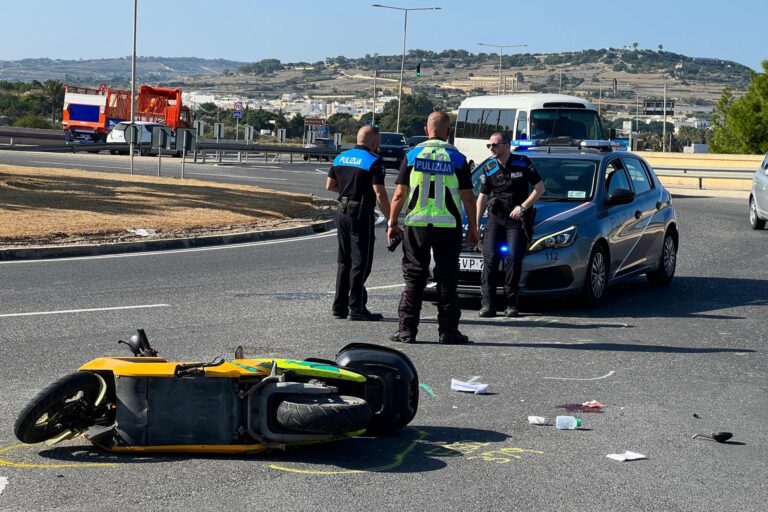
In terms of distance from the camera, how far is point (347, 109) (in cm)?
16425

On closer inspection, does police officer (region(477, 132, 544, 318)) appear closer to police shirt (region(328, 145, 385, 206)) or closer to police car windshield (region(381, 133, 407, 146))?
police shirt (region(328, 145, 385, 206))

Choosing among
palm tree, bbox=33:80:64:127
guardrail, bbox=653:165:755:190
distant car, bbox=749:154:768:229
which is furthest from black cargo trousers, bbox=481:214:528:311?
palm tree, bbox=33:80:64:127

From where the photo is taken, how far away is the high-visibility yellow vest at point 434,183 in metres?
9.98

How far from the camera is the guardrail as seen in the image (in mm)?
39250

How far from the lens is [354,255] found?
11.2 metres

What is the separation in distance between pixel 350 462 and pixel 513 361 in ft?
10.7

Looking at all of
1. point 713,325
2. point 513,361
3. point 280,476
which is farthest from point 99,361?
point 713,325

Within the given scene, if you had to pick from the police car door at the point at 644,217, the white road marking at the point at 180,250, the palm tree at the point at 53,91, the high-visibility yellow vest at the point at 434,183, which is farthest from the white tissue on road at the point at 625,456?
the palm tree at the point at 53,91

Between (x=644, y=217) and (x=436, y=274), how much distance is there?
4.45 m

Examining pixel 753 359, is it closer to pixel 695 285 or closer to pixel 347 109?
pixel 695 285

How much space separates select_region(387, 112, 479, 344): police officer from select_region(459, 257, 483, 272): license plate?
77.6 inches

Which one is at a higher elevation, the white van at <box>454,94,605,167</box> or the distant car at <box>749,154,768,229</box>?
the white van at <box>454,94,605,167</box>

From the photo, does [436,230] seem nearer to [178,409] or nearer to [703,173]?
[178,409]

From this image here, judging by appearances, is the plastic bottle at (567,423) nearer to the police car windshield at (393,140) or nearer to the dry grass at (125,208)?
the dry grass at (125,208)
